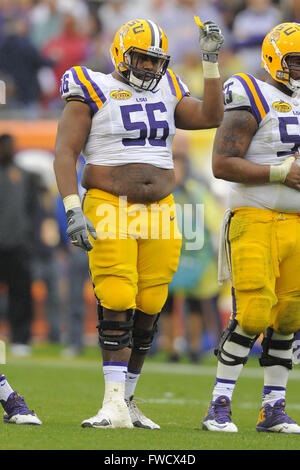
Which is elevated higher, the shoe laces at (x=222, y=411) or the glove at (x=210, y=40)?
the glove at (x=210, y=40)

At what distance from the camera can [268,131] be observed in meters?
5.41

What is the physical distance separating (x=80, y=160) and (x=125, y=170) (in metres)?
4.66

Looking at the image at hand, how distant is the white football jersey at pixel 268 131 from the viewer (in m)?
5.39

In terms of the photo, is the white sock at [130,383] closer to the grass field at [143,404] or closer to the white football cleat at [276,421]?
the grass field at [143,404]

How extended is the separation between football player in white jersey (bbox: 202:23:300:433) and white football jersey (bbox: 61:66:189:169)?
33 cm

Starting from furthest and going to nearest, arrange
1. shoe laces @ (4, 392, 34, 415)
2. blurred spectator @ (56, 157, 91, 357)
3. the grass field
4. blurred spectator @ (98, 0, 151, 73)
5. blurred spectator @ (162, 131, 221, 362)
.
Result: blurred spectator @ (98, 0, 151, 73) → blurred spectator @ (56, 157, 91, 357) → blurred spectator @ (162, 131, 221, 362) → shoe laces @ (4, 392, 34, 415) → the grass field

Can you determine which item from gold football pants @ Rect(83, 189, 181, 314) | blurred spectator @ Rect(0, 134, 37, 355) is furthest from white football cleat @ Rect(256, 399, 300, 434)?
blurred spectator @ Rect(0, 134, 37, 355)

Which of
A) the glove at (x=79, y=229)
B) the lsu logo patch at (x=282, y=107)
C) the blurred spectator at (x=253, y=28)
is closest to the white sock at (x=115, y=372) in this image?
the glove at (x=79, y=229)

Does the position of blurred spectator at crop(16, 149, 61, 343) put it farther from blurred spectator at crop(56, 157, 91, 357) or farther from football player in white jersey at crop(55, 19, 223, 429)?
football player in white jersey at crop(55, 19, 223, 429)

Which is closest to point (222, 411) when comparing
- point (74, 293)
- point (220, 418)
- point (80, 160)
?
point (220, 418)

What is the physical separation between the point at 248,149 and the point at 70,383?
341 cm

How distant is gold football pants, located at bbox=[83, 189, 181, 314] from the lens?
530cm

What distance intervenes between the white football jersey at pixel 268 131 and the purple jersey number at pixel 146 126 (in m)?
0.34
